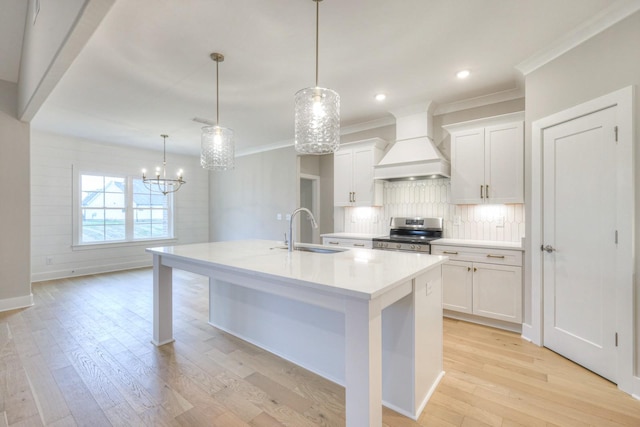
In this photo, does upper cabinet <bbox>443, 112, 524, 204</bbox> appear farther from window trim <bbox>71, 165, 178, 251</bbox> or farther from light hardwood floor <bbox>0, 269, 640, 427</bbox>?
window trim <bbox>71, 165, 178, 251</bbox>

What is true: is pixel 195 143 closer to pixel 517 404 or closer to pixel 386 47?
pixel 386 47

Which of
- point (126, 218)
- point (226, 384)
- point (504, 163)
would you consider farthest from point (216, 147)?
point (126, 218)

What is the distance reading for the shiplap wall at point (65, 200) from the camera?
5086 mm

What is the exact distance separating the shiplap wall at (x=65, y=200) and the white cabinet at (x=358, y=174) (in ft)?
14.5

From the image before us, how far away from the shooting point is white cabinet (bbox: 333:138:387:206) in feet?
14.4

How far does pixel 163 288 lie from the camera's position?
2779 mm

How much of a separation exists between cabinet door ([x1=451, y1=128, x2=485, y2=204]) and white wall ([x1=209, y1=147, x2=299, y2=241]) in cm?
289

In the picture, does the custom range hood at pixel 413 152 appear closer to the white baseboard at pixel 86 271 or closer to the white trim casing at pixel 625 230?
the white trim casing at pixel 625 230

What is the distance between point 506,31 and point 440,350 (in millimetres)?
2539

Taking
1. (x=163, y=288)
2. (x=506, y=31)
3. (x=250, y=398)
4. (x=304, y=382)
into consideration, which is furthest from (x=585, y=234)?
(x=163, y=288)

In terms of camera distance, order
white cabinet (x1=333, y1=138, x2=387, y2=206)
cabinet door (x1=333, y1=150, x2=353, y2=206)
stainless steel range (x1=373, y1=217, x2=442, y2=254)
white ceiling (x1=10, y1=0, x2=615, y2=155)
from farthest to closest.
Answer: cabinet door (x1=333, y1=150, x2=353, y2=206) < white cabinet (x1=333, y1=138, x2=387, y2=206) < stainless steel range (x1=373, y1=217, x2=442, y2=254) < white ceiling (x1=10, y1=0, x2=615, y2=155)

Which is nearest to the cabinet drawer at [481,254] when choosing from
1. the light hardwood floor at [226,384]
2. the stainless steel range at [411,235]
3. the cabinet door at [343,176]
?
the stainless steel range at [411,235]

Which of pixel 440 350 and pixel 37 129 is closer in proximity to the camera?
pixel 440 350

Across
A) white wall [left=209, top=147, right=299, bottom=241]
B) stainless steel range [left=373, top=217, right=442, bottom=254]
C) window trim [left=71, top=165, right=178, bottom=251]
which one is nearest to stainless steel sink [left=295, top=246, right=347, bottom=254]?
stainless steel range [left=373, top=217, right=442, bottom=254]
